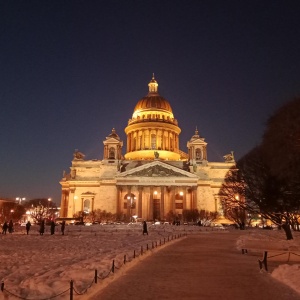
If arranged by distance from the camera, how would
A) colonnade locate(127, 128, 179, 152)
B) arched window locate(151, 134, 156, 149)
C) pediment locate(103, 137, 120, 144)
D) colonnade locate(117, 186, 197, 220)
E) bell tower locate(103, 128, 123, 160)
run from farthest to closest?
colonnade locate(127, 128, 179, 152)
arched window locate(151, 134, 156, 149)
pediment locate(103, 137, 120, 144)
bell tower locate(103, 128, 123, 160)
colonnade locate(117, 186, 197, 220)

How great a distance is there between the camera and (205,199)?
89.3 m

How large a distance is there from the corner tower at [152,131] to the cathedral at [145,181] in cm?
29

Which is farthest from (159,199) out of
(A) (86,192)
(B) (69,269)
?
(B) (69,269)

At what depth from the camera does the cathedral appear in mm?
86750

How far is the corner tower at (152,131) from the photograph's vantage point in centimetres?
10256

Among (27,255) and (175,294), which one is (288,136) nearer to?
(175,294)

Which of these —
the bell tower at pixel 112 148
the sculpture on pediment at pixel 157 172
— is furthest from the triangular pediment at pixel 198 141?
the bell tower at pixel 112 148

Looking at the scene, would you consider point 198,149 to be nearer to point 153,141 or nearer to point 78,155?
point 153,141

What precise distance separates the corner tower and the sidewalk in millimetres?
82248

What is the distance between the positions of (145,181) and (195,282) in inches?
2913

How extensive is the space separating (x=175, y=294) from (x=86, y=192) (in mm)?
81277

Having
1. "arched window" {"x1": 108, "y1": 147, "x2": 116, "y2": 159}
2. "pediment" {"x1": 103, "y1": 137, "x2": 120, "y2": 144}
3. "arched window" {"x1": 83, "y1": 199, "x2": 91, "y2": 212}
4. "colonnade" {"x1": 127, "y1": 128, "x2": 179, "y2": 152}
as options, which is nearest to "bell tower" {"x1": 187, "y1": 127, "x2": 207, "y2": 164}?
"colonnade" {"x1": 127, "y1": 128, "x2": 179, "y2": 152}

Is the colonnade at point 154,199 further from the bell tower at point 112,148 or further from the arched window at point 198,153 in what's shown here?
the arched window at point 198,153

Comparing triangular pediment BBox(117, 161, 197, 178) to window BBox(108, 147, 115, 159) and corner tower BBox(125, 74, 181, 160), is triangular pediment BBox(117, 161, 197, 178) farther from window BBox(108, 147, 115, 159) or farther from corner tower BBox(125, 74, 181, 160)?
corner tower BBox(125, 74, 181, 160)
